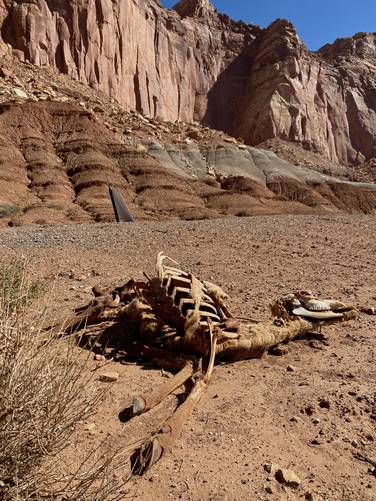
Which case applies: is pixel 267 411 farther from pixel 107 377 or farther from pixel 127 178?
pixel 127 178

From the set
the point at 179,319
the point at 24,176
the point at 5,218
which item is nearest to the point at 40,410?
the point at 179,319

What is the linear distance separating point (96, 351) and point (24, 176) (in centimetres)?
3182

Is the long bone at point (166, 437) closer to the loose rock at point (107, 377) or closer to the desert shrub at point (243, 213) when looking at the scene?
the loose rock at point (107, 377)

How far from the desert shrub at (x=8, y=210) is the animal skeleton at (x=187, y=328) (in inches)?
882

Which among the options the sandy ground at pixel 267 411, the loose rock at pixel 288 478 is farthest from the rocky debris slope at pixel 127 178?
the loose rock at pixel 288 478

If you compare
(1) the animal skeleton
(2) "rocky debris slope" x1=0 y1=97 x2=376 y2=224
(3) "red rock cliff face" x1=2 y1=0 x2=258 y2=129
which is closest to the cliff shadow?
(3) "red rock cliff face" x1=2 y1=0 x2=258 y2=129

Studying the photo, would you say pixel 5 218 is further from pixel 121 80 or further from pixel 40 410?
pixel 121 80

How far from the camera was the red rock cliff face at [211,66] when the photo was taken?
63781 millimetres

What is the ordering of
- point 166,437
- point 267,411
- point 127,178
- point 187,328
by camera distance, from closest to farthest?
point 166,437
point 267,411
point 187,328
point 127,178

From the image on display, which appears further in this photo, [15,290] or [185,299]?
[15,290]

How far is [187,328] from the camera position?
375 centimetres

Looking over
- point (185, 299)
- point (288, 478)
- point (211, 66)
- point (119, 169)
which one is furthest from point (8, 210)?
point (211, 66)

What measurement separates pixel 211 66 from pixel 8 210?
80593 millimetres

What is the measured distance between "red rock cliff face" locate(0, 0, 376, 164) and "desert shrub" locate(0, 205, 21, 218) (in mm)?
38861
